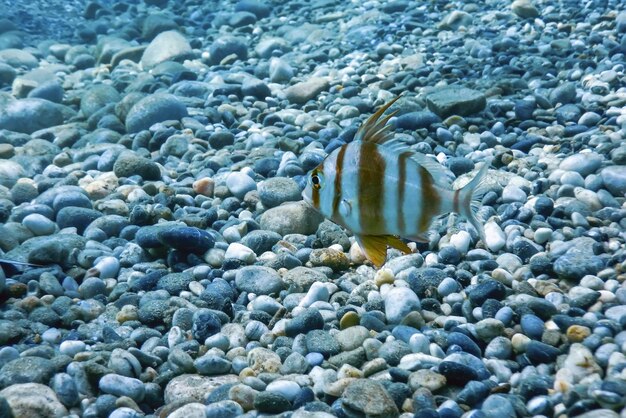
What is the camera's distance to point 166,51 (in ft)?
34.2

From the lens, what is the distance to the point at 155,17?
12.3 meters

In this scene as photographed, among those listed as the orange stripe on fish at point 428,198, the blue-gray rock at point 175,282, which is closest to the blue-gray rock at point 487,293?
the orange stripe on fish at point 428,198

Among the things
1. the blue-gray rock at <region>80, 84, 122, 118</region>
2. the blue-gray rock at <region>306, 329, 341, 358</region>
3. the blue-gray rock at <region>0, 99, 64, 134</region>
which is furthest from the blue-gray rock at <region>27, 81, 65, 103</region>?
the blue-gray rock at <region>306, 329, 341, 358</region>

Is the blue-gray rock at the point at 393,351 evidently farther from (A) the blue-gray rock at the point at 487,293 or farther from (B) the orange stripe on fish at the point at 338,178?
(B) the orange stripe on fish at the point at 338,178

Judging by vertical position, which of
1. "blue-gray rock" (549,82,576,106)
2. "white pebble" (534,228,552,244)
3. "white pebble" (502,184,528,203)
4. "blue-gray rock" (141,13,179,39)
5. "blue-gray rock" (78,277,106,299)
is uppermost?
"blue-gray rock" (141,13,179,39)

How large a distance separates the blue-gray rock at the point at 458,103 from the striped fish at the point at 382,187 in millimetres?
3634

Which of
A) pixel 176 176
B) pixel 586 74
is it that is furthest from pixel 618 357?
pixel 586 74

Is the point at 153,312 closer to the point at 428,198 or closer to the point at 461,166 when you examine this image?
the point at 428,198

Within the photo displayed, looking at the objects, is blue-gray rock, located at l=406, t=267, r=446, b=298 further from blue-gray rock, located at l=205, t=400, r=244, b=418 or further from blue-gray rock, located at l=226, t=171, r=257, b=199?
blue-gray rock, located at l=226, t=171, r=257, b=199

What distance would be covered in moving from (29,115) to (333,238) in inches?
209

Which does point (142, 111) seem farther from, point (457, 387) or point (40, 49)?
point (40, 49)

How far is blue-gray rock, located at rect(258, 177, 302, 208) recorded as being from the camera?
5.02 metres

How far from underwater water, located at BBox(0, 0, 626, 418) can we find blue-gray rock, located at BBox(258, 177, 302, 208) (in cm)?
2

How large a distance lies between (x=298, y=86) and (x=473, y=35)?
300 centimetres
